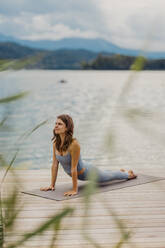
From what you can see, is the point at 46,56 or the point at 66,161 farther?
the point at 66,161

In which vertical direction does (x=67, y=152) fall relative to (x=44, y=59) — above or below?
below

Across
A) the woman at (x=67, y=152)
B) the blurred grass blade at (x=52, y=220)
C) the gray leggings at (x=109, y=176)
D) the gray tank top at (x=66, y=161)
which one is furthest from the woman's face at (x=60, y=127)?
the blurred grass blade at (x=52, y=220)

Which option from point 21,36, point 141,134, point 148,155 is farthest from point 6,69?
point 148,155

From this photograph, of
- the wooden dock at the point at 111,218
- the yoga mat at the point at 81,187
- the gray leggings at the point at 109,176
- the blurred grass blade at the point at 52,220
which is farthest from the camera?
the gray leggings at the point at 109,176

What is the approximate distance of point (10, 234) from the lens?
42 centimetres

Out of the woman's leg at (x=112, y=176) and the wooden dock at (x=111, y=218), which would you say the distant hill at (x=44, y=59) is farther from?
the woman's leg at (x=112, y=176)

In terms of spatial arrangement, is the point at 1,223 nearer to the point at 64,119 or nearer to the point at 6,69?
the point at 6,69

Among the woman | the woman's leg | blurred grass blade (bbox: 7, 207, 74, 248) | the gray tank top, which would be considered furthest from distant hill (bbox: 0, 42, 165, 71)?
the woman's leg

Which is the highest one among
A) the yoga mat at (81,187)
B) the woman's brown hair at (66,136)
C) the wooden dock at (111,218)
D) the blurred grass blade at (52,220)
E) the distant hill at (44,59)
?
the distant hill at (44,59)

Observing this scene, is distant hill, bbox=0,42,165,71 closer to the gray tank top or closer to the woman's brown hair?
the woman's brown hair

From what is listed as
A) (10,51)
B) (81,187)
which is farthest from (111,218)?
(10,51)

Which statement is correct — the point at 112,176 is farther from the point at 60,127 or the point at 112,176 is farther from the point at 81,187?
the point at 60,127

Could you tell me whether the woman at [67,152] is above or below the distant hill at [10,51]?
below

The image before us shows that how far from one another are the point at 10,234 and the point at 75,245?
2211mm
